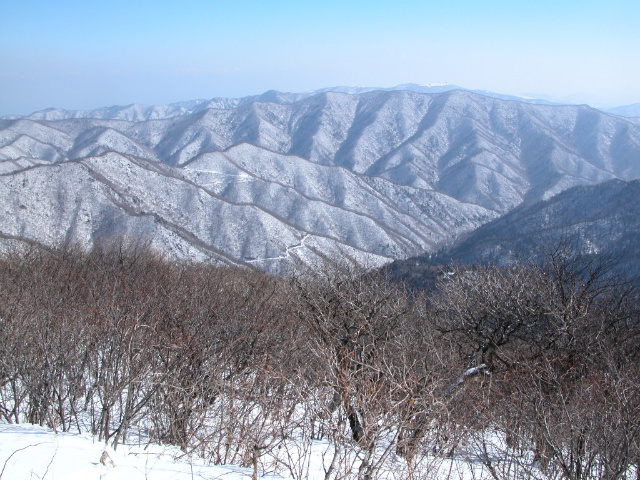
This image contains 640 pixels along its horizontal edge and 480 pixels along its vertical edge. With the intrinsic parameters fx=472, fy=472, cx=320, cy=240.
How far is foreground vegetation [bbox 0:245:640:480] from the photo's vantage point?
7258 mm

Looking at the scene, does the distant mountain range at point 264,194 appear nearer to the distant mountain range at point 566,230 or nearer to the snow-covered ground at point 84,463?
the distant mountain range at point 566,230

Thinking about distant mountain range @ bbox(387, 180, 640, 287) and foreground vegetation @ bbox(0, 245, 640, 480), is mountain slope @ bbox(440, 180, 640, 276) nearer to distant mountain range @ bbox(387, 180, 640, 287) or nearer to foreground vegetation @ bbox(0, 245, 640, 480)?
distant mountain range @ bbox(387, 180, 640, 287)

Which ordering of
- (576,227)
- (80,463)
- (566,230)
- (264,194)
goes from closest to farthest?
1. (80,463)
2. (576,227)
3. (566,230)
4. (264,194)

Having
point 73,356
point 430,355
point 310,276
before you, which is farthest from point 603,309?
point 73,356

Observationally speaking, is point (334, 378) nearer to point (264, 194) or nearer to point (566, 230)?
point (566, 230)

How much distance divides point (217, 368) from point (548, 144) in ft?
710

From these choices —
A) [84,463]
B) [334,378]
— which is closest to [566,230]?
[334,378]

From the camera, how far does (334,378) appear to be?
8.38 meters

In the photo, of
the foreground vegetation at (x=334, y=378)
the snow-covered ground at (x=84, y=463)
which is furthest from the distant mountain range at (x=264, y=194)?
the snow-covered ground at (x=84, y=463)

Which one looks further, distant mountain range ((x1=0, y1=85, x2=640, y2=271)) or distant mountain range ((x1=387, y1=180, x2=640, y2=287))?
distant mountain range ((x1=0, y1=85, x2=640, y2=271))

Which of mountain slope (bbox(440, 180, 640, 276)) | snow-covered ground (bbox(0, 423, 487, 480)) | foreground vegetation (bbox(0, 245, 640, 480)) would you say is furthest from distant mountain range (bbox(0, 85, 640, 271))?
snow-covered ground (bbox(0, 423, 487, 480))

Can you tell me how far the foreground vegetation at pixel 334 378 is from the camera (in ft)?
23.8

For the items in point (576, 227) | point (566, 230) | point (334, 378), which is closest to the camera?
point (334, 378)

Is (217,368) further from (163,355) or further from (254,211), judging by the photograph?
(254,211)
